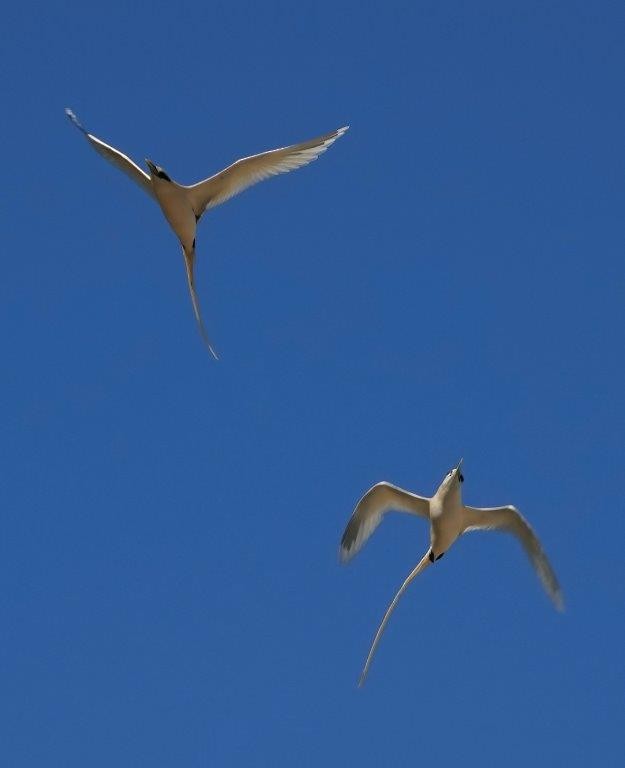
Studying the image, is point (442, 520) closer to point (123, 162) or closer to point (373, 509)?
point (373, 509)

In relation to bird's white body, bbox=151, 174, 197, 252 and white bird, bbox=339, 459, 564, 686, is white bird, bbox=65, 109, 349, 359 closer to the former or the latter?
bird's white body, bbox=151, 174, 197, 252

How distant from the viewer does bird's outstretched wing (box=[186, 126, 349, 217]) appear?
1642 cm

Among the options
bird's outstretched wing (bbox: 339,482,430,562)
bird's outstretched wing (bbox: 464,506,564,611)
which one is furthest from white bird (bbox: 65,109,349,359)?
bird's outstretched wing (bbox: 464,506,564,611)

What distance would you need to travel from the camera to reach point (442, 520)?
16.4 m

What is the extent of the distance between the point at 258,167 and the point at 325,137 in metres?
1.15

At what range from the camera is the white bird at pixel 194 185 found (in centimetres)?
1636

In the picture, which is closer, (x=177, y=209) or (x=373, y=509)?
(x=177, y=209)

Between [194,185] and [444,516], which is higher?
[194,185]

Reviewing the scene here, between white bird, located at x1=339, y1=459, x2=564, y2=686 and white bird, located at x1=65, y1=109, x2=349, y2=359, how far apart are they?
3.08 m

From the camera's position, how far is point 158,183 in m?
16.3

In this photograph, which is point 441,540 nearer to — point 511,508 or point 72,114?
point 511,508

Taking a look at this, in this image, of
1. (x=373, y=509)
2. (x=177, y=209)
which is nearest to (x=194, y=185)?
(x=177, y=209)

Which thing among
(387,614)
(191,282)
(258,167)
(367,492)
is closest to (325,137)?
(258,167)

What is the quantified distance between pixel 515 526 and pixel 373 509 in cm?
174
